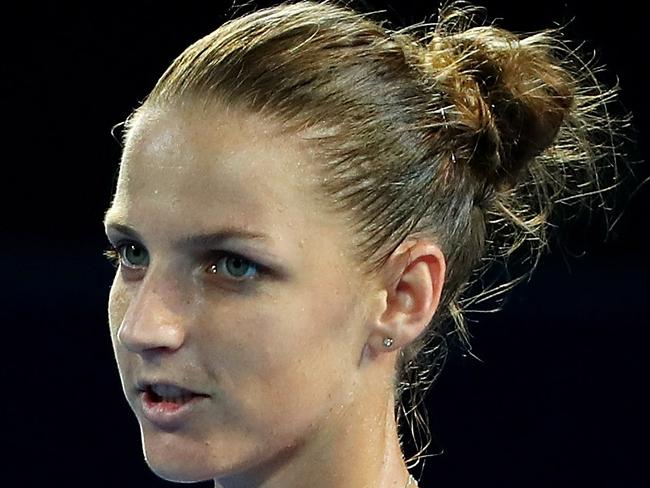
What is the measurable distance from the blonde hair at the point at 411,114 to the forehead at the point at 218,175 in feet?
0.06

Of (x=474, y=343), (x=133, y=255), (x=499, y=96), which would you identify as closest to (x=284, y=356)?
(x=133, y=255)

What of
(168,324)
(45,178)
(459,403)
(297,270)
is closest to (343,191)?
(297,270)

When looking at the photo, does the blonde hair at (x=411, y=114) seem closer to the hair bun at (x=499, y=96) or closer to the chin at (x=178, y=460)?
the hair bun at (x=499, y=96)

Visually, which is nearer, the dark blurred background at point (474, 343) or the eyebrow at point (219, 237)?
the eyebrow at point (219, 237)

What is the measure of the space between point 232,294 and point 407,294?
17 centimetres

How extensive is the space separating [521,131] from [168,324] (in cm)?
42

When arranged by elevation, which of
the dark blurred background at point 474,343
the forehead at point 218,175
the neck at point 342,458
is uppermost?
the forehead at point 218,175

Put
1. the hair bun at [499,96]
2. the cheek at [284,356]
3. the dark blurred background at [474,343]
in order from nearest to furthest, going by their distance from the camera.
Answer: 1. the cheek at [284,356]
2. the hair bun at [499,96]
3. the dark blurred background at [474,343]

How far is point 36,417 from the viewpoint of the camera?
6.42 feet

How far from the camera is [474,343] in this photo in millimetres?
1956

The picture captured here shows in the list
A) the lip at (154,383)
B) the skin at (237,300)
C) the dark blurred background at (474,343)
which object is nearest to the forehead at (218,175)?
the skin at (237,300)

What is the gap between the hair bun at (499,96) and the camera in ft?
4.38

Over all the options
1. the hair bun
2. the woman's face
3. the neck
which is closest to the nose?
the woman's face

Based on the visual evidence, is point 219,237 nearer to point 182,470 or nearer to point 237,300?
point 237,300
